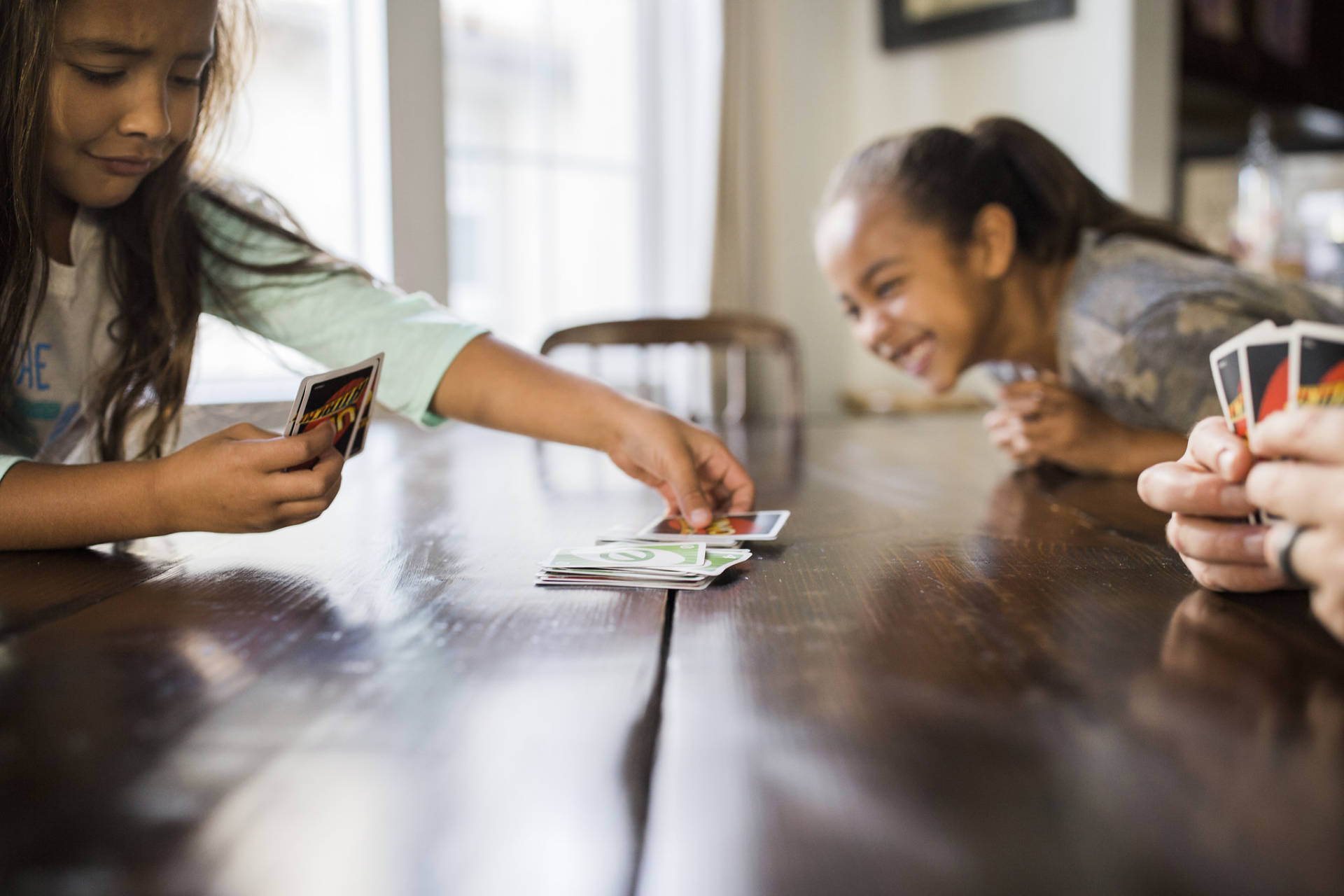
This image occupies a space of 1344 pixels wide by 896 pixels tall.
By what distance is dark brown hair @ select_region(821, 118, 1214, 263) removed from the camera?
5.31ft

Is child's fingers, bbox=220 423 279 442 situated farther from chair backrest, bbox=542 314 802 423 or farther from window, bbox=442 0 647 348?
window, bbox=442 0 647 348

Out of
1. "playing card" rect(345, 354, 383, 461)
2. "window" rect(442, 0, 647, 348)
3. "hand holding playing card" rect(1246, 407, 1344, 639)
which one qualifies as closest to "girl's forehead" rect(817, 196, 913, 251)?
"playing card" rect(345, 354, 383, 461)

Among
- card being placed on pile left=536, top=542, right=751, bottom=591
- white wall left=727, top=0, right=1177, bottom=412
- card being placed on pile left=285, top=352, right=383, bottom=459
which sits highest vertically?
white wall left=727, top=0, right=1177, bottom=412

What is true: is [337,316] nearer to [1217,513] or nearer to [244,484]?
[244,484]

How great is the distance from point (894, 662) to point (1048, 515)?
0.51 meters

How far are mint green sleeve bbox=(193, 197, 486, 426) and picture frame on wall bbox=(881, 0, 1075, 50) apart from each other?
3062 mm

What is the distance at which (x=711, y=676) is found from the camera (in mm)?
478

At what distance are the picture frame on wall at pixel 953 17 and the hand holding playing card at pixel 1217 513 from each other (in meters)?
3.28

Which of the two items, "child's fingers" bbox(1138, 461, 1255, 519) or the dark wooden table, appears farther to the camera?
"child's fingers" bbox(1138, 461, 1255, 519)

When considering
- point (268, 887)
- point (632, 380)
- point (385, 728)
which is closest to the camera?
point (268, 887)

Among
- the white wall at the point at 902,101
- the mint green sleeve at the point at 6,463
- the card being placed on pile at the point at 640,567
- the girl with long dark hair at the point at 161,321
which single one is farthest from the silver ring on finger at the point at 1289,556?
the white wall at the point at 902,101

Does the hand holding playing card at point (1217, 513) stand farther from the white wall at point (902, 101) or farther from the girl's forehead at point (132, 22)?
the white wall at point (902, 101)

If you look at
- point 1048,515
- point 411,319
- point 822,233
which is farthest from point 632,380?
point 1048,515

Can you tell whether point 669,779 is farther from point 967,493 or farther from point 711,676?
point 967,493
